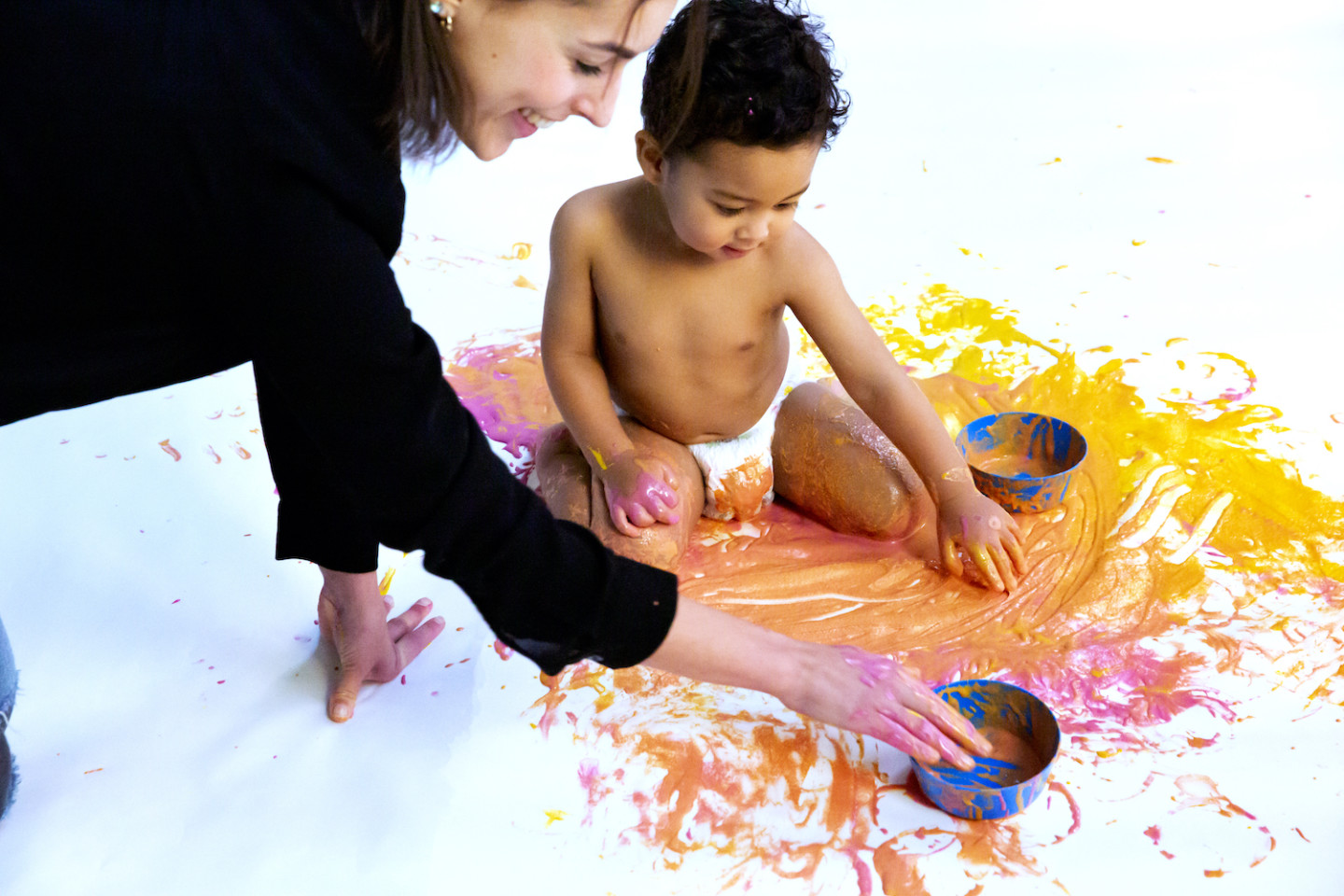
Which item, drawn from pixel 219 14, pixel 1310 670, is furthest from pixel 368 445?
pixel 1310 670

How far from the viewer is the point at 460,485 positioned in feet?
2.98

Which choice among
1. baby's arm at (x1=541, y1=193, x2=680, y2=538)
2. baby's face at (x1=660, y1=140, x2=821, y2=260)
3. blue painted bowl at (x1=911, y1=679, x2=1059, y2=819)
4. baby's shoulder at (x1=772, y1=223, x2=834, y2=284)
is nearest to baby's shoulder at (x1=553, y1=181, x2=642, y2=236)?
baby's arm at (x1=541, y1=193, x2=680, y2=538)

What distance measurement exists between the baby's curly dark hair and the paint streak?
2.02 ft

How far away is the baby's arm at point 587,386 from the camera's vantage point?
1597mm

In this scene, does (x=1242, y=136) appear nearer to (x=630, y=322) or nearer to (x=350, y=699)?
(x=630, y=322)

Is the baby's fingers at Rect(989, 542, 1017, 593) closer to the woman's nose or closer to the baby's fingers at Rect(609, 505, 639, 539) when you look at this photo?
the baby's fingers at Rect(609, 505, 639, 539)

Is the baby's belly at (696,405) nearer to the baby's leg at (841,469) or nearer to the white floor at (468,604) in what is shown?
the baby's leg at (841,469)

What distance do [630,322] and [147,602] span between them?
2.64 feet

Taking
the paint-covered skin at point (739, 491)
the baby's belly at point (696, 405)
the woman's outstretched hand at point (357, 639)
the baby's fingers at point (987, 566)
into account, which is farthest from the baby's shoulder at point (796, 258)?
the woman's outstretched hand at point (357, 639)

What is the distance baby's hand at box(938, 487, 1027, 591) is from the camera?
1.55m

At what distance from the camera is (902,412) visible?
5.34 feet

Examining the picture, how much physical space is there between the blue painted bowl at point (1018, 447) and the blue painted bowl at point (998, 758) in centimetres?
44

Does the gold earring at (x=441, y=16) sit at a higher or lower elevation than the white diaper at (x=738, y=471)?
higher

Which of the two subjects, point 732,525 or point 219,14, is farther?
point 732,525
